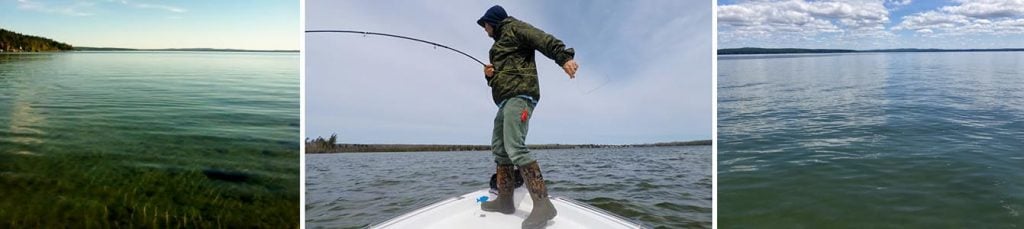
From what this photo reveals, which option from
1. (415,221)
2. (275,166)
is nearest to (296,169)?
(275,166)

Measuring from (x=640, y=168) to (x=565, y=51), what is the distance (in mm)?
4973

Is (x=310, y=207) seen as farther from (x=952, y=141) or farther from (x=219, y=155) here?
(x=952, y=141)

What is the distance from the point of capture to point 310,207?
420cm

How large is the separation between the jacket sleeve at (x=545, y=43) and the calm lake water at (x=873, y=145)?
14.4 ft

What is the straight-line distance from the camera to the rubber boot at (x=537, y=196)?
6.94 ft

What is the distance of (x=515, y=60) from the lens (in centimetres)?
222

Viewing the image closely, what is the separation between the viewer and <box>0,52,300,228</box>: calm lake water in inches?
203

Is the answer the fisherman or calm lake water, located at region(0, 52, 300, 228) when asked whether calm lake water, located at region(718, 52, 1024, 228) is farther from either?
calm lake water, located at region(0, 52, 300, 228)

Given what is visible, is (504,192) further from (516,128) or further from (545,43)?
(545,43)

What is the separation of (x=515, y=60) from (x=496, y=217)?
0.71 metres

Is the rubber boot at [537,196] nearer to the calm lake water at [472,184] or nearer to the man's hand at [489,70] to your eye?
the man's hand at [489,70]

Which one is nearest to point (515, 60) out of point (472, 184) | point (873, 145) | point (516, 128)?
point (516, 128)

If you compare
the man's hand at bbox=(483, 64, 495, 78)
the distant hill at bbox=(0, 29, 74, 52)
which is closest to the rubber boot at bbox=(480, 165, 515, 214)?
the man's hand at bbox=(483, 64, 495, 78)

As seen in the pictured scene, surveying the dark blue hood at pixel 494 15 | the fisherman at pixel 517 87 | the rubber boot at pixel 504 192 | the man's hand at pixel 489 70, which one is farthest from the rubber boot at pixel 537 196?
the dark blue hood at pixel 494 15
